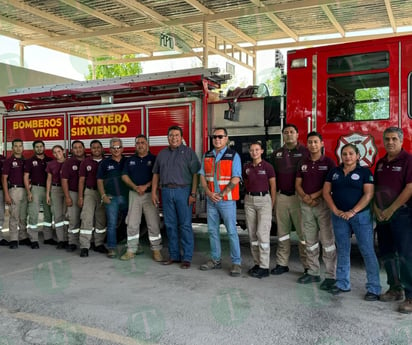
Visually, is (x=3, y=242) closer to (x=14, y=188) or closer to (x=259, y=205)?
(x=14, y=188)

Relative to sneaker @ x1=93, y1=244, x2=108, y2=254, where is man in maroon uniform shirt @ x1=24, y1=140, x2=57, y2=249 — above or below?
above

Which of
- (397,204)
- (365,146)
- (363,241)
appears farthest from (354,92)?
(363,241)

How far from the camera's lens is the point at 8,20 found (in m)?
12.0

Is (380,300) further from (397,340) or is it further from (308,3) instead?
(308,3)

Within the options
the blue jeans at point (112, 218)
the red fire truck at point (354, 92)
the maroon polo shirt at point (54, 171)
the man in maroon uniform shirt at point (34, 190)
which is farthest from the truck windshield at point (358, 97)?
the man in maroon uniform shirt at point (34, 190)

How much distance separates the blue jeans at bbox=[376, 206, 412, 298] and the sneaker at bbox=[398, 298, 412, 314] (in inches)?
2.1

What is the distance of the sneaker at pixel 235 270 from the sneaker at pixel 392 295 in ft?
5.41

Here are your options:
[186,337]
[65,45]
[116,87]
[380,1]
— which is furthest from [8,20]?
[186,337]

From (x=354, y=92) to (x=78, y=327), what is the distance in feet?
13.0

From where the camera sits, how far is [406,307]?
4.11 meters

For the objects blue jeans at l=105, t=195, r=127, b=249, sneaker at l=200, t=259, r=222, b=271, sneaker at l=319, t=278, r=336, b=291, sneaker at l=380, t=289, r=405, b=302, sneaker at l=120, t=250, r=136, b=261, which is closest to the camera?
sneaker at l=380, t=289, r=405, b=302

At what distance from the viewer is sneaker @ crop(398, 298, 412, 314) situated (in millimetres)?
4090

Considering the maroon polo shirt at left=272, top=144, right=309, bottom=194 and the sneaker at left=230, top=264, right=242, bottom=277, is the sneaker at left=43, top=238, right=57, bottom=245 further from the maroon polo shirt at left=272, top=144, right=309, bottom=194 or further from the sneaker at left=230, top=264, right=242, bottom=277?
the maroon polo shirt at left=272, top=144, right=309, bottom=194

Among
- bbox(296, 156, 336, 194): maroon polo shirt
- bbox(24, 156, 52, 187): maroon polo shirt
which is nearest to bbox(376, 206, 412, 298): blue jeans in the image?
bbox(296, 156, 336, 194): maroon polo shirt
